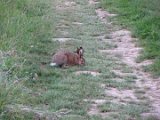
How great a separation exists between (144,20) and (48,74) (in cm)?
487

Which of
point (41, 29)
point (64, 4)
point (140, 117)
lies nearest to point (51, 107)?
point (140, 117)

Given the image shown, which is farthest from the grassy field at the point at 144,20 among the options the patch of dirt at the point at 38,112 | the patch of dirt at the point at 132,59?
the patch of dirt at the point at 38,112

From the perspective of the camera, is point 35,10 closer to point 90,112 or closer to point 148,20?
point 148,20

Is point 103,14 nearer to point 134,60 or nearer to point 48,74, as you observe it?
point 134,60

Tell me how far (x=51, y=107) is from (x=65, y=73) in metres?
1.88

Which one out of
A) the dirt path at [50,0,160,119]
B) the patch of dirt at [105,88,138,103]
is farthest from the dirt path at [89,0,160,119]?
the patch of dirt at [105,88,138,103]

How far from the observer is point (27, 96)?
283 inches

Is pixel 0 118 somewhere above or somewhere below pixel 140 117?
above

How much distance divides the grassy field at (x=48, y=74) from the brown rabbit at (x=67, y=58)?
0.43ft

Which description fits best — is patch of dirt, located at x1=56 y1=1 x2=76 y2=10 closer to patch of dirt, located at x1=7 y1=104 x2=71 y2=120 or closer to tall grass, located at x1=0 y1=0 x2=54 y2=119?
tall grass, located at x1=0 y1=0 x2=54 y2=119

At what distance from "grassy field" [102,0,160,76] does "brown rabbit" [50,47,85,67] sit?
4.12 ft

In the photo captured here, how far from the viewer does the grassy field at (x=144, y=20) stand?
35.0 feet

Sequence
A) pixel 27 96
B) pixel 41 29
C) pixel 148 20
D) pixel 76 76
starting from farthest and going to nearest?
pixel 148 20
pixel 41 29
pixel 76 76
pixel 27 96

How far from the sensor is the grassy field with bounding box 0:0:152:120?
6.81 m
